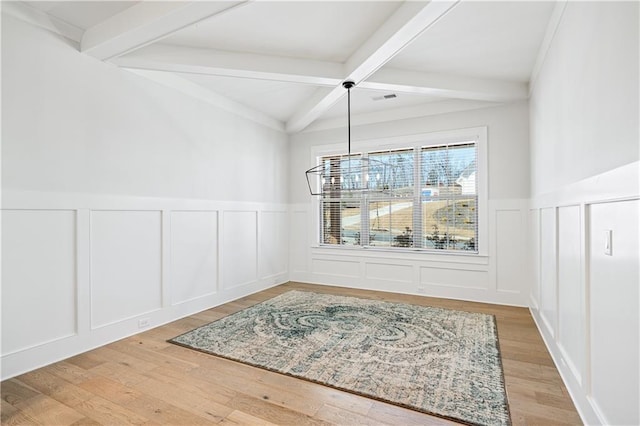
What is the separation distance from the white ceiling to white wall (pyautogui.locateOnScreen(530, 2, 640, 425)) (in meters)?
0.59

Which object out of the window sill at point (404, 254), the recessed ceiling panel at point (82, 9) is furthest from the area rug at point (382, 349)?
the recessed ceiling panel at point (82, 9)

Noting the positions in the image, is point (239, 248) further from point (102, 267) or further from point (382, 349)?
point (382, 349)

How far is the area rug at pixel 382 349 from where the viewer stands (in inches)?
83.7

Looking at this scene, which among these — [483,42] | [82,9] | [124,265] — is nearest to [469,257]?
[483,42]

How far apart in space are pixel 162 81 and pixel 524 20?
348cm

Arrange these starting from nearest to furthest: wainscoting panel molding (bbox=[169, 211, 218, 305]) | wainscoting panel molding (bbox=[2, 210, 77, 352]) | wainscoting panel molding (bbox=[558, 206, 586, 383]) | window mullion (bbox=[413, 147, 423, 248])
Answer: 1. wainscoting panel molding (bbox=[558, 206, 586, 383])
2. wainscoting panel molding (bbox=[2, 210, 77, 352])
3. wainscoting panel molding (bbox=[169, 211, 218, 305])
4. window mullion (bbox=[413, 147, 423, 248])

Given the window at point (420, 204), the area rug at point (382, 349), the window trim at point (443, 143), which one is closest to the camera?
the area rug at point (382, 349)

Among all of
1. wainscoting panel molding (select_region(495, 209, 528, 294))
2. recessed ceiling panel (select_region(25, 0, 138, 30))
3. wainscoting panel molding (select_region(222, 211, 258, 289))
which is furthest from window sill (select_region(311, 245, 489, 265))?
recessed ceiling panel (select_region(25, 0, 138, 30))

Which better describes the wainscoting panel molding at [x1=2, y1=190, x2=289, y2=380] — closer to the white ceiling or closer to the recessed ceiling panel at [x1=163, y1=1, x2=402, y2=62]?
the white ceiling

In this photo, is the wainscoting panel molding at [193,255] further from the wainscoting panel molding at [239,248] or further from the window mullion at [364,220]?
the window mullion at [364,220]

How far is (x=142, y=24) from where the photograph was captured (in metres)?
2.38

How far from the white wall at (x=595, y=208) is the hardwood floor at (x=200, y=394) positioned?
23 cm

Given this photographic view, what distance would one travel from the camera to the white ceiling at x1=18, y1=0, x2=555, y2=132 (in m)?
2.44

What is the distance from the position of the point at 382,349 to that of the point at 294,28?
112 inches
